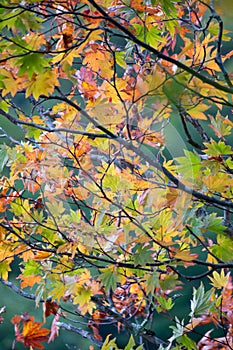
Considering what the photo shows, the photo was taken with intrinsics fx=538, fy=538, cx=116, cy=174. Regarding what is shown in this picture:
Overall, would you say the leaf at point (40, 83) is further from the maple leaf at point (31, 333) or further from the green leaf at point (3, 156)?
the maple leaf at point (31, 333)

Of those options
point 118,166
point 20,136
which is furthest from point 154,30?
point 20,136

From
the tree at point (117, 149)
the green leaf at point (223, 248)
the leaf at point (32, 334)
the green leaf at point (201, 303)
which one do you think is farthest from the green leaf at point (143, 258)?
the leaf at point (32, 334)

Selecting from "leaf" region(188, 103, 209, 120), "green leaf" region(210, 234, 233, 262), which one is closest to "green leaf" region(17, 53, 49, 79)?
"leaf" region(188, 103, 209, 120)

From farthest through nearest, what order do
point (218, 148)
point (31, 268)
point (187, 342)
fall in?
1. point (31, 268)
2. point (187, 342)
3. point (218, 148)

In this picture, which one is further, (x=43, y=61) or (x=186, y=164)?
(x=186, y=164)

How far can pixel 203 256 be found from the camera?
6.24ft

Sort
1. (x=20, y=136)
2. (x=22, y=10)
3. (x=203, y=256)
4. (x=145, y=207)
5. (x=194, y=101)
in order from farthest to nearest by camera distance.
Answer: (x=203, y=256), (x=20, y=136), (x=145, y=207), (x=194, y=101), (x=22, y=10)

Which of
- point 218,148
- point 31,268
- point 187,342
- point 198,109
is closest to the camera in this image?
point 198,109

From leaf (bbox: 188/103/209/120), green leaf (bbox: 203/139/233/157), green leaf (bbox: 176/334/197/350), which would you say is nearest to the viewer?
leaf (bbox: 188/103/209/120)

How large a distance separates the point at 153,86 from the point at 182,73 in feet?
0.19

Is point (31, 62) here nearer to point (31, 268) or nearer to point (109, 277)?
point (109, 277)

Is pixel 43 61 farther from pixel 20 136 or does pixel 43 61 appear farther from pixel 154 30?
pixel 20 136

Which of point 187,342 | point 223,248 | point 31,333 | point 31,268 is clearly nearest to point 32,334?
point 31,333

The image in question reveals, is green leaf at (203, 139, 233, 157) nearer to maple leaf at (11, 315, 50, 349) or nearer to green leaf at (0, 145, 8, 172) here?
green leaf at (0, 145, 8, 172)
